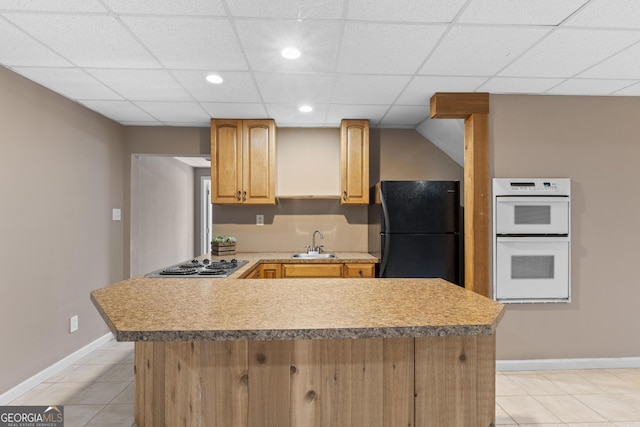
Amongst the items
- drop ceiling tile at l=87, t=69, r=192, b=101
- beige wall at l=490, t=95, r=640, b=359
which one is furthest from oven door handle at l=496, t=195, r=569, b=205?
drop ceiling tile at l=87, t=69, r=192, b=101

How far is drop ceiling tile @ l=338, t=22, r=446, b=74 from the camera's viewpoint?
2.01m

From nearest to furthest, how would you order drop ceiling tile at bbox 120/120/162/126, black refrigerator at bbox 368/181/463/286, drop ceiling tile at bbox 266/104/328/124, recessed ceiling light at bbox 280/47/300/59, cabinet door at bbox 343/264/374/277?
1. recessed ceiling light at bbox 280/47/300/59
2. black refrigerator at bbox 368/181/463/286
3. drop ceiling tile at bbox 266/104/328/124
4. cabinet door at bbox 343/264/374/277
5. drop ceiling tile at bbox 120/120/162/126

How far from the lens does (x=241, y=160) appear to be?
12.6 feet

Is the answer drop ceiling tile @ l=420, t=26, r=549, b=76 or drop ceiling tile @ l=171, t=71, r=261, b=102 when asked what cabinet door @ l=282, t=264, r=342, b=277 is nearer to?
drop ceiling tile @ l=171, t=71, r=261, b=102

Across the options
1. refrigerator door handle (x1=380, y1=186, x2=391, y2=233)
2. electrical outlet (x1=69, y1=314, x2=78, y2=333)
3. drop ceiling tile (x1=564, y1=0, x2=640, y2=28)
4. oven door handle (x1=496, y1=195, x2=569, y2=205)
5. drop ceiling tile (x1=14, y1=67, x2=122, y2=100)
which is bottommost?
electrical outlet (x1=69, y1=314, x2=78, y2=333)

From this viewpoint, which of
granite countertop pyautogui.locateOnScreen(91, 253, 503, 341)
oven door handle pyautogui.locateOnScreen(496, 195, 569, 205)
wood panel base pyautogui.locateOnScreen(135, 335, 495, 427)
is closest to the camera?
granite countertop pyautogui.locateOnScreen(91, 253, 503, 341)

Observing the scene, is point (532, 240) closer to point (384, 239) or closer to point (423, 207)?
point (423, 207)

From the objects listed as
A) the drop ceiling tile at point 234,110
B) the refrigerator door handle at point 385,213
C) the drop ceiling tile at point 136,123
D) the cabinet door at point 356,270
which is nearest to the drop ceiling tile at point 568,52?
the refrigerator door handle at point 385,213

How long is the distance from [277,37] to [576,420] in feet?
9.68

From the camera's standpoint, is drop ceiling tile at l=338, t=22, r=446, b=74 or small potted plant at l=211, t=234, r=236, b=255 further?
small potted plant at l=211, t=234, r=236, b=255

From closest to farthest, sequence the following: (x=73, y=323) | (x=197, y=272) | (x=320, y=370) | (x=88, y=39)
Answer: (x=320, y=370) → (x=88, y=39) → (x=197, y=272) → (x=73, y=323)

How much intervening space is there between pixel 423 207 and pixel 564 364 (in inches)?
68.3

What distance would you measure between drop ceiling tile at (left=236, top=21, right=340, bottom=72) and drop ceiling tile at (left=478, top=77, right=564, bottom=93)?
1303mm

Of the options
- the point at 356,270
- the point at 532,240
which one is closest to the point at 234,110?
the point at 356,270
